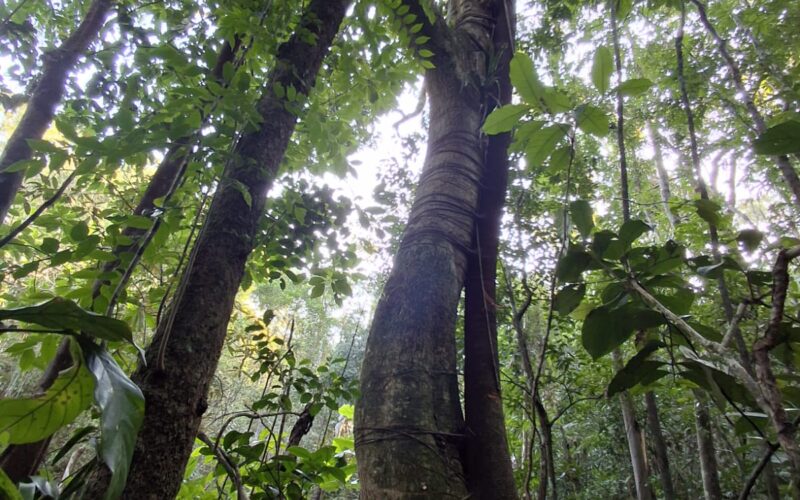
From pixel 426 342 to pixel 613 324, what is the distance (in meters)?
0.66

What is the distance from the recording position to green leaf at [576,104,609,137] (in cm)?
74

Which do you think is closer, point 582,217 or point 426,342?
point 582,217

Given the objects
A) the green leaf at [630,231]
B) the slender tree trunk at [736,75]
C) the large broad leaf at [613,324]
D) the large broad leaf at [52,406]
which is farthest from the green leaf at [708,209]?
the large broad leaf at [52,406]

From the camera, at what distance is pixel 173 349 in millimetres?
822

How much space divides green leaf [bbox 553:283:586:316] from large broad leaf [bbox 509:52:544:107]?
38cm

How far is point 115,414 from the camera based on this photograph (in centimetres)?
38

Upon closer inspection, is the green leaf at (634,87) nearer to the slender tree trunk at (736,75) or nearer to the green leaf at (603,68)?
the green leaf at (603,68)

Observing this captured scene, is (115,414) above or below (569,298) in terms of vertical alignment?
below

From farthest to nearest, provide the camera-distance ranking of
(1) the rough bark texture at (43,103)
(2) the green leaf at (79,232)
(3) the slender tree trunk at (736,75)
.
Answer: (1) the rough bark texture at (43,103), (3) the slender tree trunk at (736,75), (2) the green leaf at (79,232)

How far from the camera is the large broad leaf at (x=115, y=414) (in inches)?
14.0

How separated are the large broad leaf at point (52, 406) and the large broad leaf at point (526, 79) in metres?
0.73

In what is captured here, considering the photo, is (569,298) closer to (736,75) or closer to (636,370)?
(636,370)

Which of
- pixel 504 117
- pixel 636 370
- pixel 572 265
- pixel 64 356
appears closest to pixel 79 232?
pixel 64 356

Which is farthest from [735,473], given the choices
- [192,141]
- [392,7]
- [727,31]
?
[727,31]
